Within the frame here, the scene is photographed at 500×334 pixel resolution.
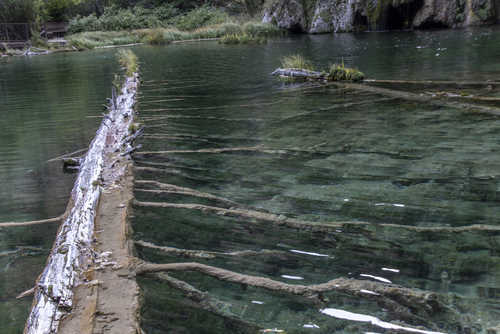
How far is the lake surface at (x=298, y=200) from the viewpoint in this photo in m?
2.82

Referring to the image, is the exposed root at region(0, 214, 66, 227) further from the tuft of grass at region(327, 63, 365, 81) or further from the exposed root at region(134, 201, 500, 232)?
the tuft of grass at region(327, 63, 365, 81)

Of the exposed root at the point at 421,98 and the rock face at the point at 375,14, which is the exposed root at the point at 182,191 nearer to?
the exposed root at the point at 421,98

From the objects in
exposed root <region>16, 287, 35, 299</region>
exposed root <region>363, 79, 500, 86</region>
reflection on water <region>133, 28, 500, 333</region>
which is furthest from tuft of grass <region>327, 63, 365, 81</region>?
exposed root <region>16, 287, 35, 299</region>

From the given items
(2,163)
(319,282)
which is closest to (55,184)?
(2,163)

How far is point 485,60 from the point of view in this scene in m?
12.9

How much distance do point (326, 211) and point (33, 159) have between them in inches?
193

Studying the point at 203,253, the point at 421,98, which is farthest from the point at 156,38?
the point at 203,253

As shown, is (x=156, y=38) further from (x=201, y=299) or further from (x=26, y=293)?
(x=201, y=299)

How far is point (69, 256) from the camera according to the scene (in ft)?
10.7

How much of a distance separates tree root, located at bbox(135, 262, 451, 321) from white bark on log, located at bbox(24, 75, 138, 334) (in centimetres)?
49

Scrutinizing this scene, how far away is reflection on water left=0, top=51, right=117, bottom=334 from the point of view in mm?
3574

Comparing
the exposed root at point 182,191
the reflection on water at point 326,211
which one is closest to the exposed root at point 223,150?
the reflection on water at point 326,211

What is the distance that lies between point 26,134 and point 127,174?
4.04 meters

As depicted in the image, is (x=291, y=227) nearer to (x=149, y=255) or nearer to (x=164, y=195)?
(x=149, y=255)
